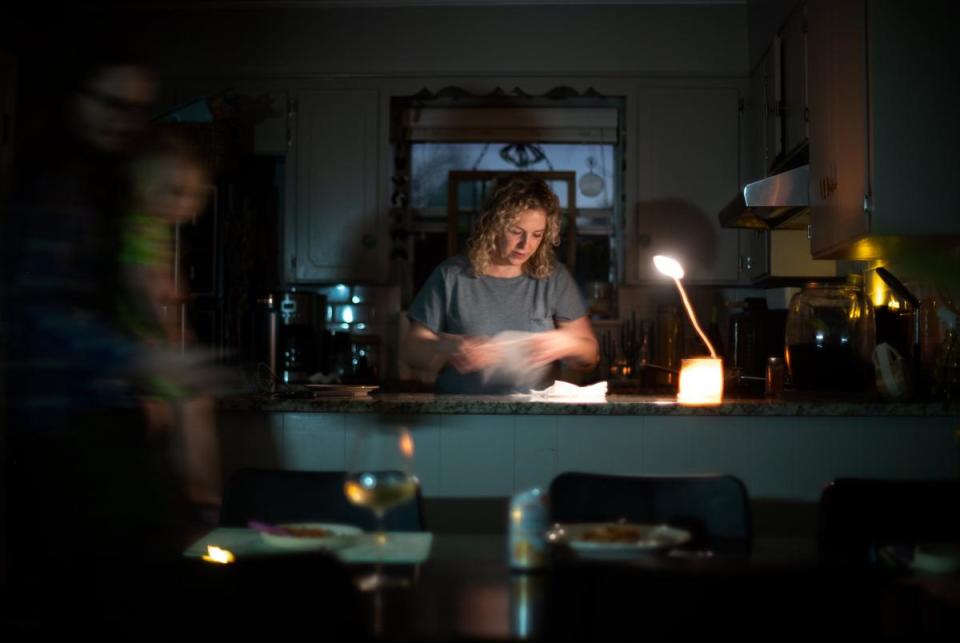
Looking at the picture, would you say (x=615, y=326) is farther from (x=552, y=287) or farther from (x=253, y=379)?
(x=253, y=379)

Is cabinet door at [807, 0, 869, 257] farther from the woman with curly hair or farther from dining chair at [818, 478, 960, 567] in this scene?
dining chair at [818, 478, 960, 567]

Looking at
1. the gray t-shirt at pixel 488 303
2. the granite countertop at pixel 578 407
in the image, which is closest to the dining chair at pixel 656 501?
the granite countertop at pixel 578 407

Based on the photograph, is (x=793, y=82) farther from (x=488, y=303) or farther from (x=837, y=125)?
(x=488, y=303)

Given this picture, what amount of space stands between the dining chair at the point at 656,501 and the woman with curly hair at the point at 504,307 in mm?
1256

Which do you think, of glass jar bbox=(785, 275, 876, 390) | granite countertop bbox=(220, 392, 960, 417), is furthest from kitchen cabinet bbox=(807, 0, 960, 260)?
granite countertop bbox=(220, 392, 960, 417)

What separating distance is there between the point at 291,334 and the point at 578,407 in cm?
251

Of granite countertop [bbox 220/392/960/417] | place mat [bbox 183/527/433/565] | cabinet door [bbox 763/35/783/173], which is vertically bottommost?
place mat [bbox 183/527/433/565]

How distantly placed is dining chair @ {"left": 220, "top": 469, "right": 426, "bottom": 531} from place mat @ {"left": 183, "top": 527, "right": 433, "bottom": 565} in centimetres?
15

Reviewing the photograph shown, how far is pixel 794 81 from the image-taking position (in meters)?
3.79

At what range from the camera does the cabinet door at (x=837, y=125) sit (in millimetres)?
2709

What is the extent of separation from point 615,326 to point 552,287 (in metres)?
1.78

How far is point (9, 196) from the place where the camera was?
185cm

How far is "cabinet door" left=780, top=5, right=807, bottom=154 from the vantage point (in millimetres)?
3620

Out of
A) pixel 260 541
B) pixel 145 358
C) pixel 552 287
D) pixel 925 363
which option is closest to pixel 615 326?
pixel 552 287
